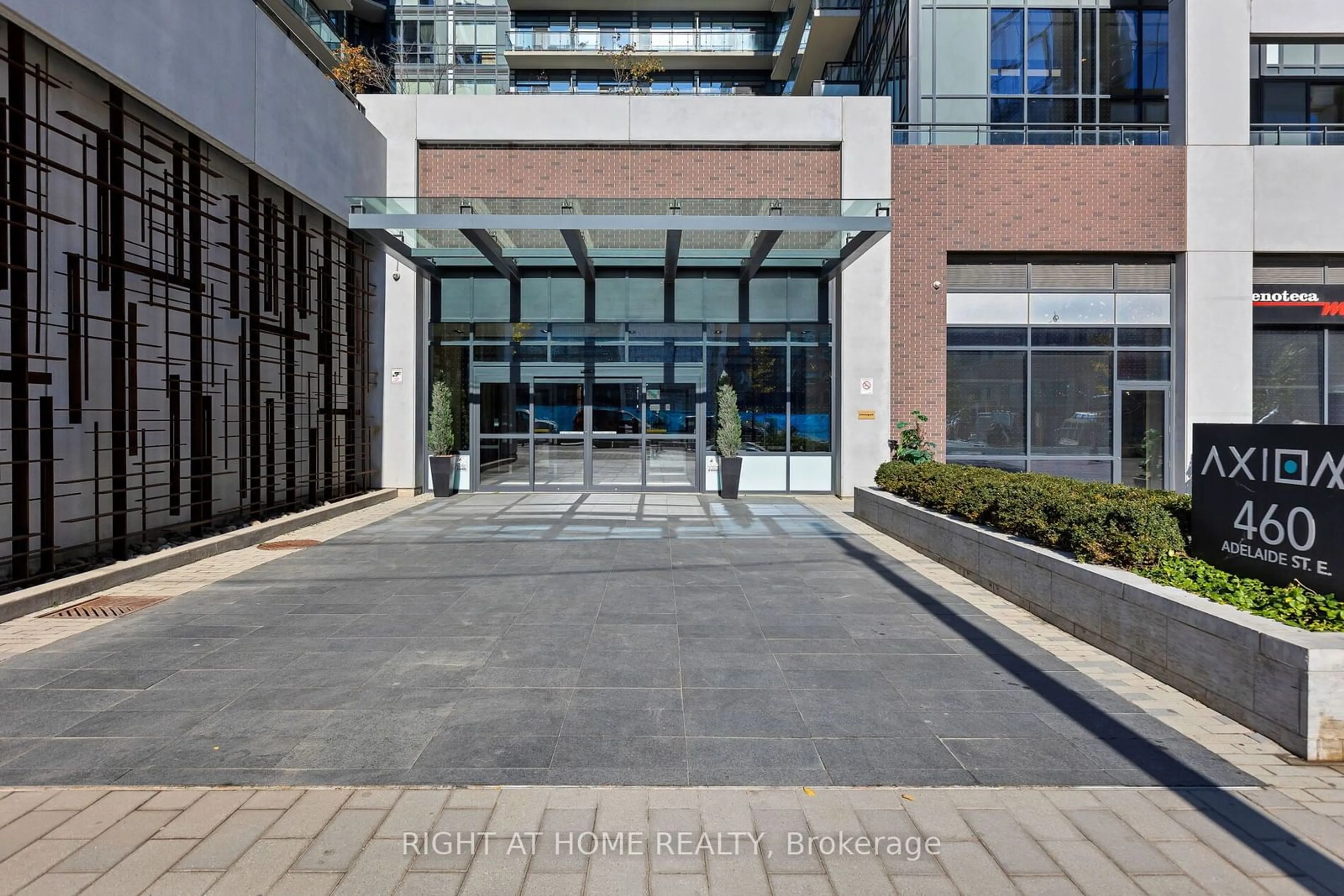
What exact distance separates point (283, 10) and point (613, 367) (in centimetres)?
1983

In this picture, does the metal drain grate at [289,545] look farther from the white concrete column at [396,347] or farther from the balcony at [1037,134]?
the balcony at [1037,134]

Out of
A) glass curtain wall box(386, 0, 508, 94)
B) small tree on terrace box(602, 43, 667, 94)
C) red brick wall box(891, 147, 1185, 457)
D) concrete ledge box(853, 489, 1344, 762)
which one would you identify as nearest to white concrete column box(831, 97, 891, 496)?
red brick wall box(891, 147, 1185, 457)

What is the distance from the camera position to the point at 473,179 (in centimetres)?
1703

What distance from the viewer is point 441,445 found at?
1655cm

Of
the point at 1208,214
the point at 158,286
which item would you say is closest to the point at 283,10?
the point at 158,286

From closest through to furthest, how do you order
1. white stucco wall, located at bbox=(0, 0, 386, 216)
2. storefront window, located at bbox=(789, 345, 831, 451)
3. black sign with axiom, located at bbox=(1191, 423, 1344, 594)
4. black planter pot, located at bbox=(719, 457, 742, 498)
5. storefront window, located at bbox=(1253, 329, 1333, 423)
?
black sign with axiom, located at bbox=(1191, 423, 1344, 594) < white stucco wall, located at bbox=(0, 0, 386, 216) < storefront window, located at bbox=(1253, 329, 1333, 423) < black planter pot, located at bbox=(719, 457, 742, 498) < storefront window, located at bbox=(789, 345, 831, 451)

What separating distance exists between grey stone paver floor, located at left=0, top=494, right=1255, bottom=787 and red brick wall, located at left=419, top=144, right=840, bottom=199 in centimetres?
1084

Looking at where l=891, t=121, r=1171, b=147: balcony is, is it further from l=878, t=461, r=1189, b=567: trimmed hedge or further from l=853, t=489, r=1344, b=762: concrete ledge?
l=853, t=489, r=1344, b=762: concrete ledge

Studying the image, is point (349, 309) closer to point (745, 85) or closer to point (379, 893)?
point (379, 893)

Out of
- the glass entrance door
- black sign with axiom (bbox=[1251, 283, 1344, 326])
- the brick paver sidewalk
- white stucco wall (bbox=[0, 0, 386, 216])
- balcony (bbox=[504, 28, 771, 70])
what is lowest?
the brick paver sidewalk

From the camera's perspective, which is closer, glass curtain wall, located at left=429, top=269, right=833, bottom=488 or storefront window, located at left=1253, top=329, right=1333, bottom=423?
storefront window, located at left=1253, top=329, right=1333, bottom=423

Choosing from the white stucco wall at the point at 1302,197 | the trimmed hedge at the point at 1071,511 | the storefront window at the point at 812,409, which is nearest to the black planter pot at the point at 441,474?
the storefront window at the point at 812,409

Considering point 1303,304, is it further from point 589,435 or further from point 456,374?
point 456,374

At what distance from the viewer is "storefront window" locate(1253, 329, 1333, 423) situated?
16406mm
